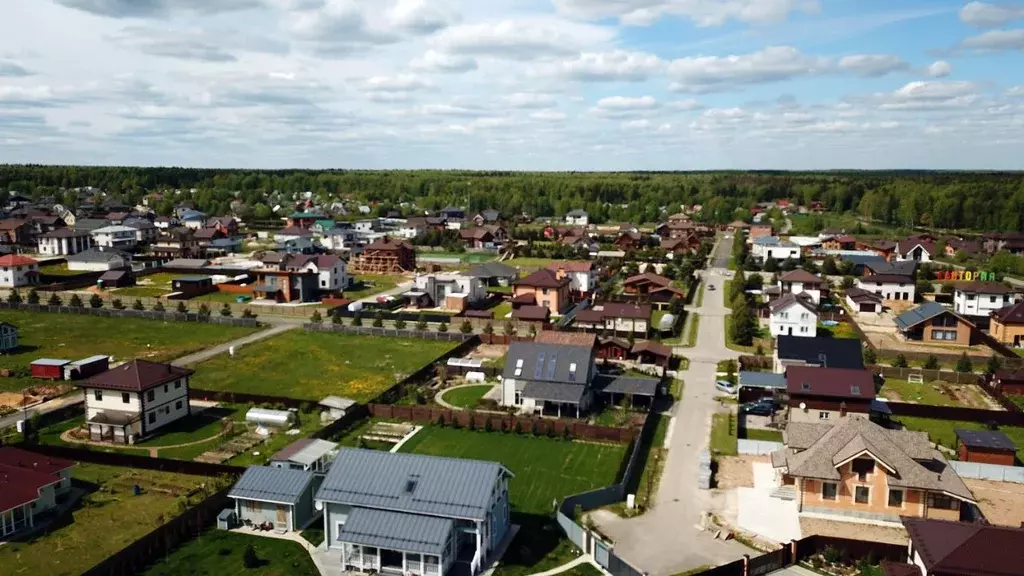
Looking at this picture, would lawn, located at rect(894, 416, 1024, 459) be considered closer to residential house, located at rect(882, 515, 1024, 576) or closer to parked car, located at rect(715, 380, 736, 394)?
parked car, located at rect(715, 380, 736, 394)

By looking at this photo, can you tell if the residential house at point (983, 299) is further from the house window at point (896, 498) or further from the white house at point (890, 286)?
the house window at point (896, 498)

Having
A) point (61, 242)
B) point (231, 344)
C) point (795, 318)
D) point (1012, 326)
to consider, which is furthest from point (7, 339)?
point (1012, 326)

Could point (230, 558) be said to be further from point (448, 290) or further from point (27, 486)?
point (448, 290)

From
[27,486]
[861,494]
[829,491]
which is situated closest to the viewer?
[27,486]

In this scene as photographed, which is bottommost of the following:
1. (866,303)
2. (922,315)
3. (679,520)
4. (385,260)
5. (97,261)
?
(679,520)

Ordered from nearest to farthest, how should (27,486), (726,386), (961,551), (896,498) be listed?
(961,551)
(27,486)
(896,498)
(726,386)

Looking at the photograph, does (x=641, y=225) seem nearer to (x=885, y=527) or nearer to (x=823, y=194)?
(x=823, y=194)

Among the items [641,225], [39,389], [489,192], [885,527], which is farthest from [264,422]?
[489,192]
